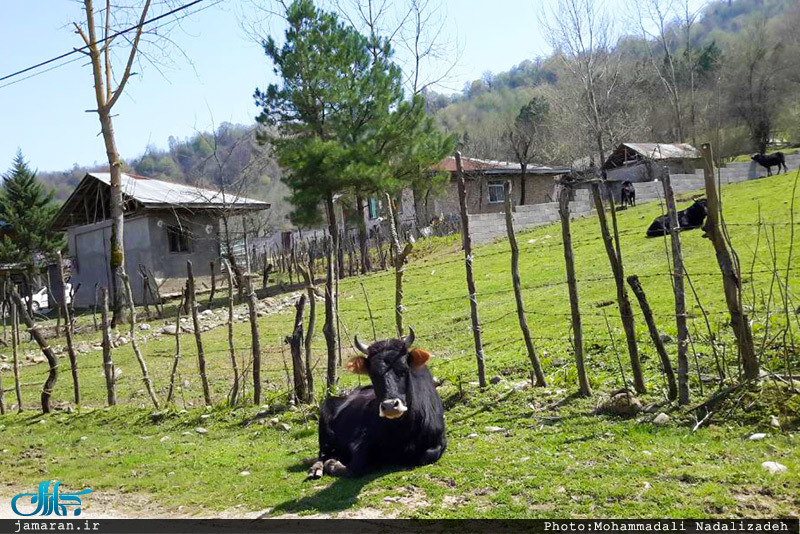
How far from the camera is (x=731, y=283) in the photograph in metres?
6.89

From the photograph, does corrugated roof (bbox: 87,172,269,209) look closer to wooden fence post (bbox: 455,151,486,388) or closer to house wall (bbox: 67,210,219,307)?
house wall (bbox: 67,210,219,307)

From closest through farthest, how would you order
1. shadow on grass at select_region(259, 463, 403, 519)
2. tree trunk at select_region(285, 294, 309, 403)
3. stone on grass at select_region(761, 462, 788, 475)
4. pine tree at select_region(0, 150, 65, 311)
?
stone on grass at select_region(761, 462, 788, 475), shadow on grass at select_region(259, 463, 403, 519), tree trunk at select_region(285, 294, 309, 403), pine tree at select_region(0, 150, 65, 311)

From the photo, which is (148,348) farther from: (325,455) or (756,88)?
(756,88)

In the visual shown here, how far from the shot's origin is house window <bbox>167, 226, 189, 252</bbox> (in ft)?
105

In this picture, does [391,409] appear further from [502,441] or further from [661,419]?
[661,419]

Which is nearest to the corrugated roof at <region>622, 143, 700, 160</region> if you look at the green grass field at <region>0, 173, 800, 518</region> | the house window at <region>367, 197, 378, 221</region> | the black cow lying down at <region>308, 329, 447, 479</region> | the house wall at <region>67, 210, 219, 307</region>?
the house window at <region>367, 197, 378, 221</region>

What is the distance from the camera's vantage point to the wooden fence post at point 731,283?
270 inches

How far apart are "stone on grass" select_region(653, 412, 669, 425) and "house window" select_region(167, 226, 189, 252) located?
27929mm

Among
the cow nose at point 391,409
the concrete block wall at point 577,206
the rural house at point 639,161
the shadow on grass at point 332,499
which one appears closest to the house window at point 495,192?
the rural house at point 639,161

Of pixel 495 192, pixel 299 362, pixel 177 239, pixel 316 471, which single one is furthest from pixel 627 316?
pixel 495 192

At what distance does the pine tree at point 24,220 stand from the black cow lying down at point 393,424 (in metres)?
37.0

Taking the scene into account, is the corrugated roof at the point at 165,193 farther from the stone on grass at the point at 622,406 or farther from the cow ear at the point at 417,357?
the stone on grass at the point at 622,406

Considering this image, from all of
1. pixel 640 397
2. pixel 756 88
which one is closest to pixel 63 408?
pixel 640 397

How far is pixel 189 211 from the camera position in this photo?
3256 centimetres
